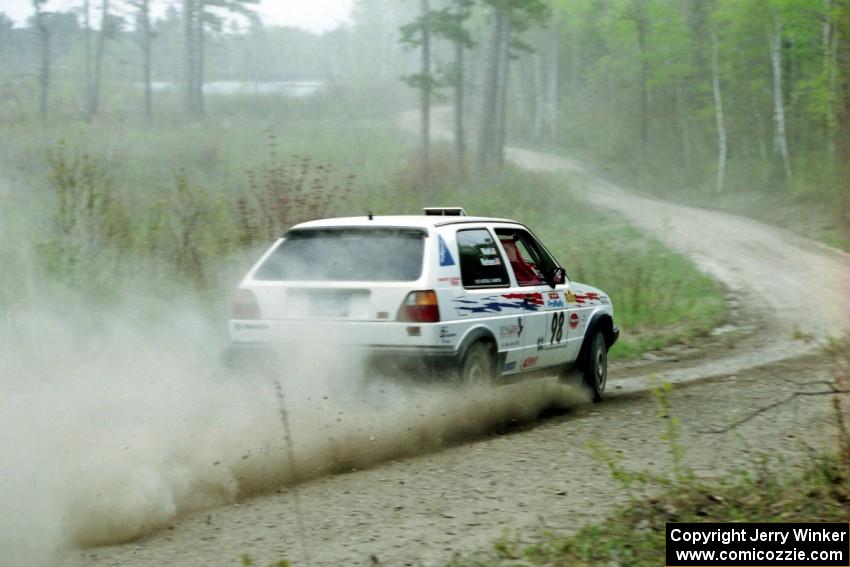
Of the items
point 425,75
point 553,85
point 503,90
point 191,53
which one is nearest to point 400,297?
point 425,75

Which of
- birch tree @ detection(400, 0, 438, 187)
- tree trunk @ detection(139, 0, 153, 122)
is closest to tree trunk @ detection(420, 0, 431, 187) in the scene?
birch tree @ detection(400, 0, 438, 187)

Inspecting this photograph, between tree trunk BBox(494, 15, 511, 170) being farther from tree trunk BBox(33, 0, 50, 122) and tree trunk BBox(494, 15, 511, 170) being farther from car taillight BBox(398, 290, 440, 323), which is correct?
car taillight BBox(398, 290, 440, 323)

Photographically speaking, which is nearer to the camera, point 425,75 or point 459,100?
point 425,75

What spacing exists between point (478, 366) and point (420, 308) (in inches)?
33.0

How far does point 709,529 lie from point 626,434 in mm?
3226

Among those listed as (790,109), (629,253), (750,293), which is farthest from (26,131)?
(790,109)

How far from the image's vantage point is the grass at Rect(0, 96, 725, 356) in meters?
13.4

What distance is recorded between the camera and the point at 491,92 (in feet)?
132

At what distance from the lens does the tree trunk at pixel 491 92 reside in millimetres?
39781

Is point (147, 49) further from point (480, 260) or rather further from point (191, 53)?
point (480, 260)

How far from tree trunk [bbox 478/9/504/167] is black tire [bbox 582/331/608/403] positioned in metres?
30.0

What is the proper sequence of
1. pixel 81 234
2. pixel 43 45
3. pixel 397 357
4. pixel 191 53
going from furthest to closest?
pixel 191 53 → pixel 43 45 → pixel 81 234 → pixel 397 357

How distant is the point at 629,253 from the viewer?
2516 cm

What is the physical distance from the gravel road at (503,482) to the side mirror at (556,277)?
4.07 ft
